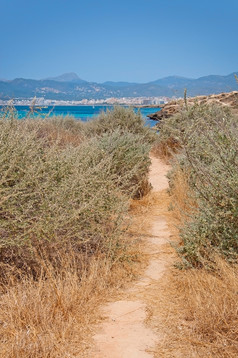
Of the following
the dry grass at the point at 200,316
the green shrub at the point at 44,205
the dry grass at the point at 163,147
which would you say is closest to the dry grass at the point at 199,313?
the dry grass at the point at 200,316

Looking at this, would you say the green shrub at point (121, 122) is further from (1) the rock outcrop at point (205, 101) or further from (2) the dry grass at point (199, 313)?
(2) the dry grass at point (199, 313)

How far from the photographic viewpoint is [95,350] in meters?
2.68

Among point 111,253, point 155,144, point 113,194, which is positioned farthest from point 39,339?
point 155,144

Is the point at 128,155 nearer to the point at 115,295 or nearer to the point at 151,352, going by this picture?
the point at 115,295

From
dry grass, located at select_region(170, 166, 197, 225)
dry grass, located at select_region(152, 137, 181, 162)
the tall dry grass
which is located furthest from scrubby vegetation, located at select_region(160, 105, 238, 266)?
dry grass, located at select_region(152, 137, 181, 162)

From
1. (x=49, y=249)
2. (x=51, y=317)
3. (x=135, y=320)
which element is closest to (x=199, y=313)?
(x=135, y=320)

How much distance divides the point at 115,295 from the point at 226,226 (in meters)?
1.26

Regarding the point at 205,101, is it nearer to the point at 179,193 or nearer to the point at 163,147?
the point at 163,147

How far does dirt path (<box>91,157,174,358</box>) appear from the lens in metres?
2.69

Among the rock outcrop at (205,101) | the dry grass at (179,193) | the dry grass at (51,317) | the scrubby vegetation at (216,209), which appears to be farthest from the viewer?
the rock outcrop at (205,101)

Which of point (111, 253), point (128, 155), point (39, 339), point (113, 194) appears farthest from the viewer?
point (128, 155)

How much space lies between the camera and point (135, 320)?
3.11 meters

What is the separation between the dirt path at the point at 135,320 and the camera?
269 cm

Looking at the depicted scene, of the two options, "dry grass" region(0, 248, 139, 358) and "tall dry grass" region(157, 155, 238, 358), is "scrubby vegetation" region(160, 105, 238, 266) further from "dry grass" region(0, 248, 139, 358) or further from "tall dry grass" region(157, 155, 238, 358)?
"dry grass" region(0, 248, 139, 358)
